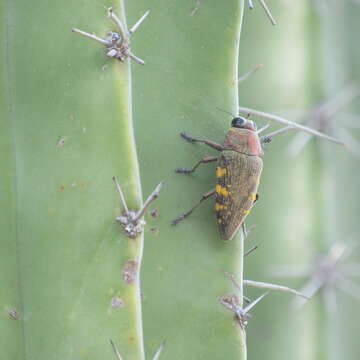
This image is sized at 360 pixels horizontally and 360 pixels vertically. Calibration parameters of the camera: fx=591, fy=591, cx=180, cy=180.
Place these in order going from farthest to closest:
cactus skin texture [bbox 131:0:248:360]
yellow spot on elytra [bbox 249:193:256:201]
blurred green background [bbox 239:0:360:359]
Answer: blurred green background [bbox 239:0:360:359] → yellow spot on elytra [bbox 249:193:256:201] → cactus skin texture [bbox 131:0:248:360]

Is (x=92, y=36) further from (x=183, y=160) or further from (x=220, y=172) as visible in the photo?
(x=220, y=172)

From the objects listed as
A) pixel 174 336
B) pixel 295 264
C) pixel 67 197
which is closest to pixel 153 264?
pixel 174 336

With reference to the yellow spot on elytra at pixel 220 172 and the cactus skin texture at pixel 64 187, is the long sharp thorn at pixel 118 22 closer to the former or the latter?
the cactus skin texture at pixel 64 187

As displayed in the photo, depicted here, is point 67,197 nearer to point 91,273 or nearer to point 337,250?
point 91,273

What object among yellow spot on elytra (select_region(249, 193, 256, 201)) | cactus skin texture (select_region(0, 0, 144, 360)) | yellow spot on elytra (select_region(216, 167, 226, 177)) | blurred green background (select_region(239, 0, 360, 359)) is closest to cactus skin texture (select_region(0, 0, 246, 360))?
cactus skin texture (select_region(0, 0, 144, 360))

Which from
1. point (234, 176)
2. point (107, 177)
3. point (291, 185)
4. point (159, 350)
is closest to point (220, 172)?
point (234, 176)

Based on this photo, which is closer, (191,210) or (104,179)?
(104,179)

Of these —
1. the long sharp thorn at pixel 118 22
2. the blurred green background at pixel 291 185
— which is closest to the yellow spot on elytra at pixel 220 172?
the long sharp thorn at pixel 118 22

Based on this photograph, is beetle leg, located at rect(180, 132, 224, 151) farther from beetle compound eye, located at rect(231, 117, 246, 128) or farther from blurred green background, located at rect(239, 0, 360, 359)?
blurred green background, located at rect(239, 0, 360, 359)
